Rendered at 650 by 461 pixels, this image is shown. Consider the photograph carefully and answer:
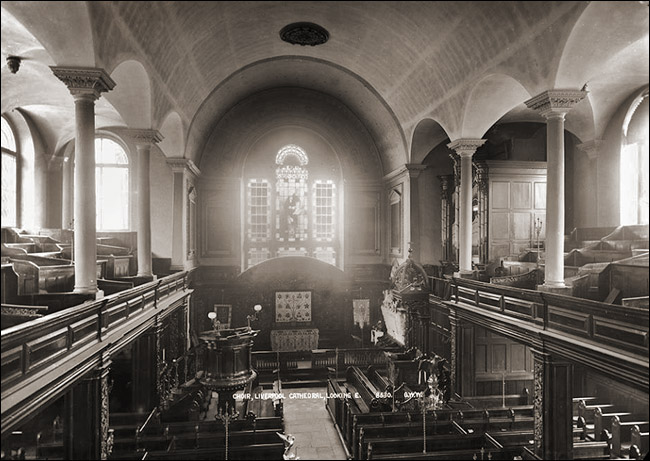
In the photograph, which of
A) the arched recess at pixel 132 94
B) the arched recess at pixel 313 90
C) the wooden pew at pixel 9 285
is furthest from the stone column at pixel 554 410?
the arched recess at pixel 132 94

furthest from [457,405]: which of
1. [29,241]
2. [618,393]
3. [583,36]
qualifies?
[29,241]

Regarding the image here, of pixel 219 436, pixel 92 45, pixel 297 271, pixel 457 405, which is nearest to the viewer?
pixel 92 45

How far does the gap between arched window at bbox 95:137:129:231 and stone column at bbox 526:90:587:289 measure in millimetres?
13976

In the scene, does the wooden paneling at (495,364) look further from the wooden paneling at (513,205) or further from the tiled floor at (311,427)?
the tiled floor at (311,427)

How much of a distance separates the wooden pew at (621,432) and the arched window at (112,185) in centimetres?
1552

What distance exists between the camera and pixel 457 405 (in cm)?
1129

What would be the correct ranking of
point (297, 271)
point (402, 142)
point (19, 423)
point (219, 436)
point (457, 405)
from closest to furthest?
point (19, 423), point (219, 436), point (457, 405), point (402, 142), point (297, 271)

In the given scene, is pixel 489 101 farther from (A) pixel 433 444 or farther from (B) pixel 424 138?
(A) pixel 433 444

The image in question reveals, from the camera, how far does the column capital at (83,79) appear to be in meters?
7.36

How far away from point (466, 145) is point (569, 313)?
18.8 ft

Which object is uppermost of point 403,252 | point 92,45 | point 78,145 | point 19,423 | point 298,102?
point 298,102

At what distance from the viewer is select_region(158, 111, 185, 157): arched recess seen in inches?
551

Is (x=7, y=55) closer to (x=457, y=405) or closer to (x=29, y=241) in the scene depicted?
(x=29, y=241)

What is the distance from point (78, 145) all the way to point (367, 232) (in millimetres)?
12892
